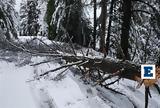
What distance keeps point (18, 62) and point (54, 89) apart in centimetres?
417

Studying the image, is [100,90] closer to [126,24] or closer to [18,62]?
[18,62]

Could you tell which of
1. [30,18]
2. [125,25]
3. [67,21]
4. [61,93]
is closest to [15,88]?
[61,93]

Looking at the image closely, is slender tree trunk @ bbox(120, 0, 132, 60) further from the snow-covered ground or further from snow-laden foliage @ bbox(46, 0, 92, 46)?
the snow-covered ground

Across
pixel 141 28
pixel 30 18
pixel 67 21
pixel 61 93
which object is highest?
pixel 30 18

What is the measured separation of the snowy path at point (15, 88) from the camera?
A: 8254mm

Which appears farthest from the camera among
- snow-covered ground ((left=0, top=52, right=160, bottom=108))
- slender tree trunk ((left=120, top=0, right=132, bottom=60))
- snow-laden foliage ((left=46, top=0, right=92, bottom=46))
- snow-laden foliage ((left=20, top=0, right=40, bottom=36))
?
snow-laden foliage ((left=20, top=0, right=40, bottom=36))

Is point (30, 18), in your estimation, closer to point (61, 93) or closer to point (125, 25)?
point (125, 25)

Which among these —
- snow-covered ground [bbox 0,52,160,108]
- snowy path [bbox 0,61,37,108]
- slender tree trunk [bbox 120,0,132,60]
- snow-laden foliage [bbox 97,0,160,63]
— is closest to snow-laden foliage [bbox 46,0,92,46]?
snow-laden foliage [bbox 97,0,160,63]

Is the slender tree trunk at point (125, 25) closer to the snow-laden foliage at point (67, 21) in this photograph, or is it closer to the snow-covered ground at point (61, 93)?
the snow-laden foliage at point (67, 21)

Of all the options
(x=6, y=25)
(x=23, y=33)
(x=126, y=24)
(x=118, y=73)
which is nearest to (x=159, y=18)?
(x=126, y=24)

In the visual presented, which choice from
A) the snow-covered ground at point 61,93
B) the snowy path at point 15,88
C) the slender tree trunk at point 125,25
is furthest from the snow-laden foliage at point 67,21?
the snow-covered ground at point 61,93

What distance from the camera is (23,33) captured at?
58.8 m

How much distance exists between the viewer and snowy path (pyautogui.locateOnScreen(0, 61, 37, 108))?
825 cm

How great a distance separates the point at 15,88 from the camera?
9.48 metres
